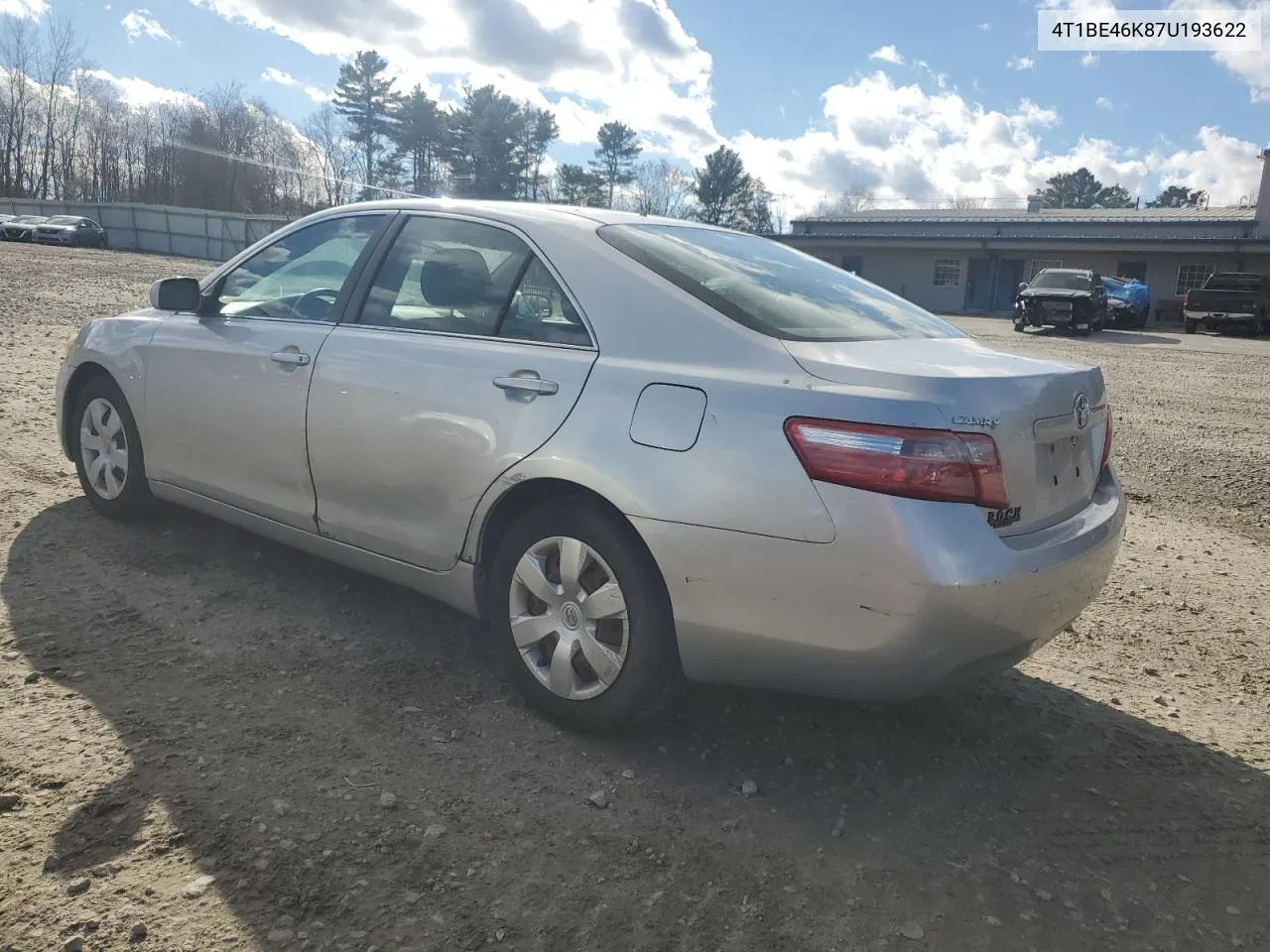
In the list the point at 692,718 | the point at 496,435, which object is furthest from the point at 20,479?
the point at 692,718

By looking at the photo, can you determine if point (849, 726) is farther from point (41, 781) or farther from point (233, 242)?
point (233, 242)

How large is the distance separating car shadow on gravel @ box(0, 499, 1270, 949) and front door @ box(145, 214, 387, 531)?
0.56 metres

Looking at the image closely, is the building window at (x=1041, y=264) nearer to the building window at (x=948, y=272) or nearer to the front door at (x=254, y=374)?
the building window at (x=948, y=272)

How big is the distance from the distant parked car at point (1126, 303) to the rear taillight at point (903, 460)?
2739 centimetres

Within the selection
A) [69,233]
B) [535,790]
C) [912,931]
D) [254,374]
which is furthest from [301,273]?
[69,233]

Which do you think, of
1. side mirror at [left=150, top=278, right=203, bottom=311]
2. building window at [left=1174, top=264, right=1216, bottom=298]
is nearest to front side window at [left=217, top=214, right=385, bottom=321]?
side mirror at [left=150, top=278, right=203, bottom=311]

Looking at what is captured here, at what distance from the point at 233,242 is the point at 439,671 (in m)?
42.2

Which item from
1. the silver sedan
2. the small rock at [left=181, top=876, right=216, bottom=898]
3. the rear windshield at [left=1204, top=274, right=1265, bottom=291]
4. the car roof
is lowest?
the small rock at [left=181, top=876, right=216, bottom=898]

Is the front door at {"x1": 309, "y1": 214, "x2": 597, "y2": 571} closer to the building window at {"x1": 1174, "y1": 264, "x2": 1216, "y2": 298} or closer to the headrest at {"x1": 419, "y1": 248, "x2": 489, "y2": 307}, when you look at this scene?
the headrest at {"x1": 419, "y1": 248, "x2": 489, "y2": 307}

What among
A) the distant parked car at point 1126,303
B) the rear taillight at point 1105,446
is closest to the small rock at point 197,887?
the rear taillight at point 1105,446

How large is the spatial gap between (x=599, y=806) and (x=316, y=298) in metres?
2.29

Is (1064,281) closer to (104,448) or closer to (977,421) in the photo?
(104,448)

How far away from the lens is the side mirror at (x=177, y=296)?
13.6 feet

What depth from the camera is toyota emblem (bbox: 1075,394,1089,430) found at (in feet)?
9.25
